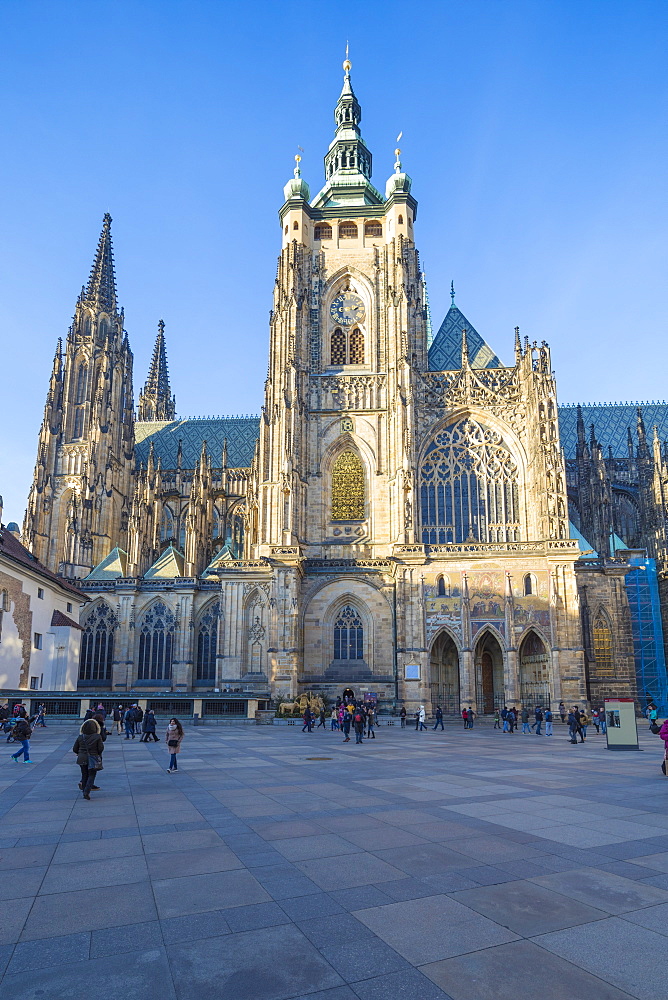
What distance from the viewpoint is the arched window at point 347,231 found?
155 ft

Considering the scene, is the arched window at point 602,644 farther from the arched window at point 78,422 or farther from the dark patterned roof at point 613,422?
the arched window at point 78,422

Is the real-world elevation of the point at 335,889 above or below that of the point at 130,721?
above

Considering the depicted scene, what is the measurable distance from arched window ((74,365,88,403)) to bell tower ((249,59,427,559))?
22.8 metres

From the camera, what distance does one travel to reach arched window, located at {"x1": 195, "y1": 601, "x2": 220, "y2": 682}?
45656mm

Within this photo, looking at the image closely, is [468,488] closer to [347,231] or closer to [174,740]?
[347,231]

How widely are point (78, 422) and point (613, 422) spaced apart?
4536 cm

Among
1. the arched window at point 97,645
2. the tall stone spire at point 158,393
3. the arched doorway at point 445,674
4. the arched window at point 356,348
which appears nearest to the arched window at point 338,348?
the arched window at point 356,348

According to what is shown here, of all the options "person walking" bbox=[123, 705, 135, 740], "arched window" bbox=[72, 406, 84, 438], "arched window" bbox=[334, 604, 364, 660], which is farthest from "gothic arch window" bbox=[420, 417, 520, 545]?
"arched window" bbox=[72, 406, 84, 438]

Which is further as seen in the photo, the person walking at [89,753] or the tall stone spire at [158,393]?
the tall stone spire at [158,393]

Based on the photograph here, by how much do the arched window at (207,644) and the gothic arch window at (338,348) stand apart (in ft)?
59.8

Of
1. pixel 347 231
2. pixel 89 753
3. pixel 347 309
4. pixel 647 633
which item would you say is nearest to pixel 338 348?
pixel 347 309

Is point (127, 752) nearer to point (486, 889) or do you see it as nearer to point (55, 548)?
point (486, 889)

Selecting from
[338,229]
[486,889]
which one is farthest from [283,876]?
[338,229]

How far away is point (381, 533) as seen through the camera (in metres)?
40.9
